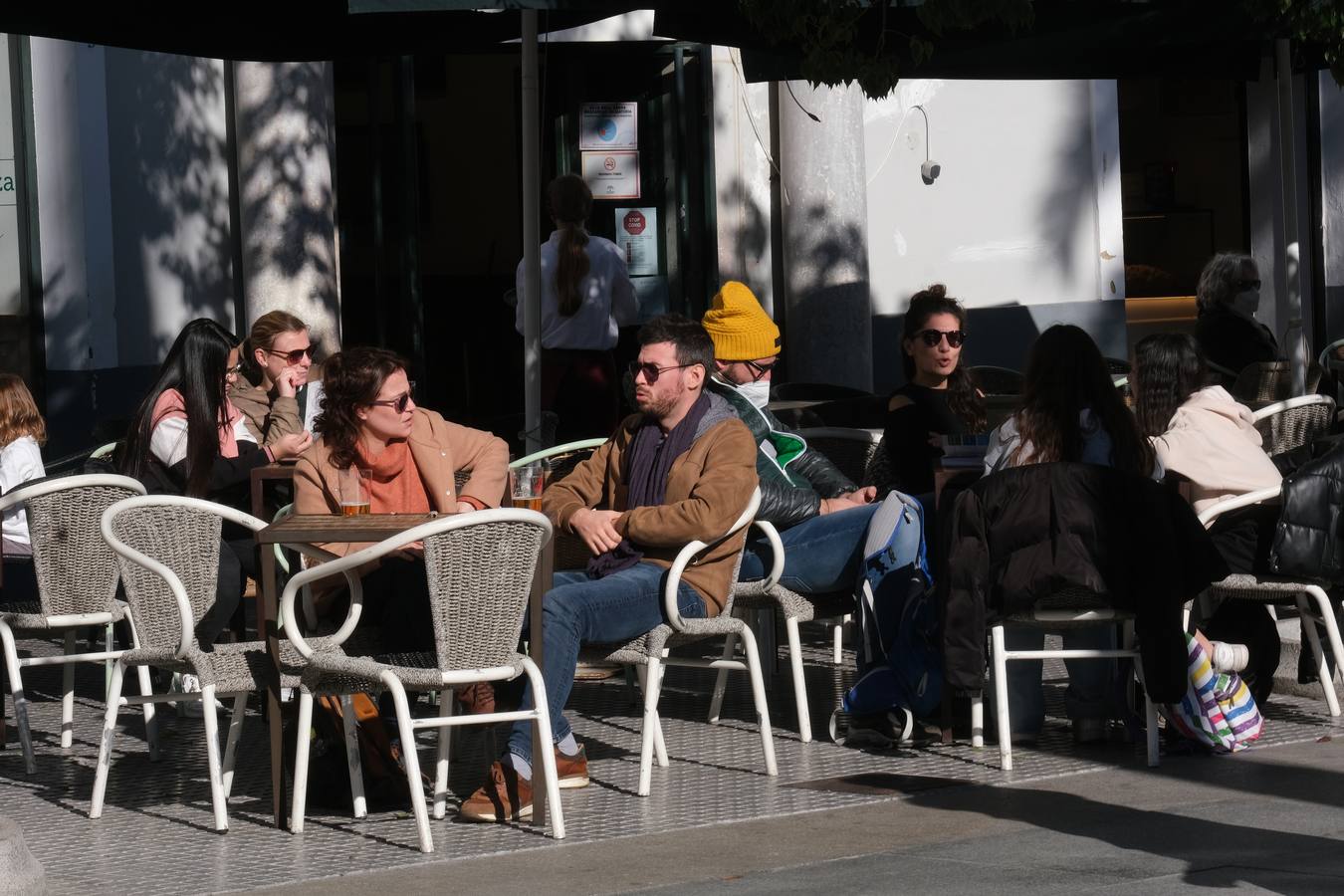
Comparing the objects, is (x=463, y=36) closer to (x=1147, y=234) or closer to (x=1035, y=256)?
(x=1035, y=256)

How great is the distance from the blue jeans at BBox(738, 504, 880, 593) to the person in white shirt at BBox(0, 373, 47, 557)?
271 centimetres

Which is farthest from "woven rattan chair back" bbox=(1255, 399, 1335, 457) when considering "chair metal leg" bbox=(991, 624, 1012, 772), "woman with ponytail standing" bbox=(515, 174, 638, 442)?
"woman with ponytail standing" bbox=(515, 174, 638, 442)

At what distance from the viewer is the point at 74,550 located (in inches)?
267

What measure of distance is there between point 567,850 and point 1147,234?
16.9 m

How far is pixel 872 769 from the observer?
6449 mm

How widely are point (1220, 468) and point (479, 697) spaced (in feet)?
8.87

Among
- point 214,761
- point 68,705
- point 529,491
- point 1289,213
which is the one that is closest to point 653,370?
point 529,491

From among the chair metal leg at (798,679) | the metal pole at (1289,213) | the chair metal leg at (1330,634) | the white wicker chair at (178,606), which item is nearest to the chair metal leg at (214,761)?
the white wicker chair at (178,606)

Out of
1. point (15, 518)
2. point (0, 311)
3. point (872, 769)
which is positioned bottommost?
point (872, 769)

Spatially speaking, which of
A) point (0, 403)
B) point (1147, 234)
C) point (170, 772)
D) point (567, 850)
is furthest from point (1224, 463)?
point (1147, 234)

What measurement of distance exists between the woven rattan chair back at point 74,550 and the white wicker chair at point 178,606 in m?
0.63

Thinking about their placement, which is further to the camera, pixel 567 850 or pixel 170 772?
pixel 170 772

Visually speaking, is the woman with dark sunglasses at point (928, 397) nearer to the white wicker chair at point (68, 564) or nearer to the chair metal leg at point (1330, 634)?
the chair metal leg at point (1330, 634)

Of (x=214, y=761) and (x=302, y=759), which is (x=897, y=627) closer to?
(x=302, y=759)
